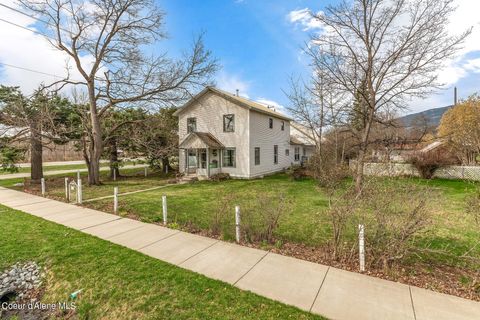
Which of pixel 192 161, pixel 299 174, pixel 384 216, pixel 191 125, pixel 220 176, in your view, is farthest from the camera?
pixel 191 125

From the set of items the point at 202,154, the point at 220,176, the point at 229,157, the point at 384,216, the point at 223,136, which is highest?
the point at 223,136

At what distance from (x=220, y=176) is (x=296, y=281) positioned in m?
13.6

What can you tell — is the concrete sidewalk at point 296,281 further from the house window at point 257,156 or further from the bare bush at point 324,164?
the house window at point 257,156

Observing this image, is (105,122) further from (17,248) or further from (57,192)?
(17,248)

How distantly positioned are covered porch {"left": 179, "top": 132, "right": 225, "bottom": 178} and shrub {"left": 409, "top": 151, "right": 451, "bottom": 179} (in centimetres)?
1425

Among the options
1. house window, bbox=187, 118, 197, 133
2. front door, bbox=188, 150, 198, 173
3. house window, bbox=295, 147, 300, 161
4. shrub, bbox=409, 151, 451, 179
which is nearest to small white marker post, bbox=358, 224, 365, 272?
front door, bbox=188, 150, 198, 173

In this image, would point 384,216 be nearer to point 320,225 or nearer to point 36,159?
point 320,225

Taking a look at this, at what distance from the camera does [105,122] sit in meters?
18.6

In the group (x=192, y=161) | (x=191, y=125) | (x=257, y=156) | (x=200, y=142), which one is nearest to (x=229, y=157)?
(x=257, y=156)

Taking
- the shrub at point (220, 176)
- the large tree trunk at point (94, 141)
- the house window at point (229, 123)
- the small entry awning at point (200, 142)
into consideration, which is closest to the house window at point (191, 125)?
the small entry awning at point (200, 142)

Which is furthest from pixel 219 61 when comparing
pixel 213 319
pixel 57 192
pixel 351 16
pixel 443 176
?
pixel 443 176

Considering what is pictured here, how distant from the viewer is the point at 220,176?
17.2 meters

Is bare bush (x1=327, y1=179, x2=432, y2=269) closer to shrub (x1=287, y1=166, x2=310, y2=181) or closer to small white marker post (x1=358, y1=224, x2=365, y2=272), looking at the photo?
small white marker post (x1=358, y1=224, x2=365, y2=272)

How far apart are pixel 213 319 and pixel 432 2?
12668 millimetres
